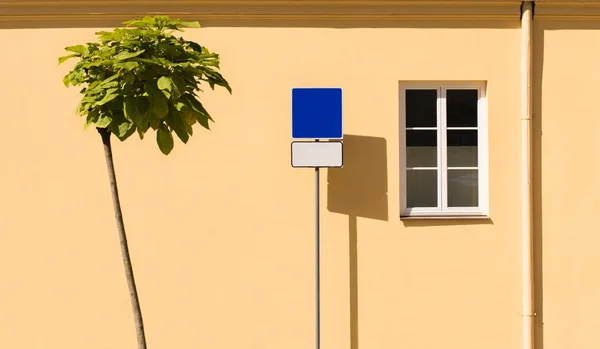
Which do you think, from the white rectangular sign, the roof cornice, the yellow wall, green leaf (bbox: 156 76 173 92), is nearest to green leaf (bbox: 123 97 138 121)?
green leaf (bbox: 156 76 173 92)

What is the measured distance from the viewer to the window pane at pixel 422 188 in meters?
7.55

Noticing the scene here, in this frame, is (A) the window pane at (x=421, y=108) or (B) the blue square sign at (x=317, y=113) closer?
(B) the blue square sign at (x=317, y=113)

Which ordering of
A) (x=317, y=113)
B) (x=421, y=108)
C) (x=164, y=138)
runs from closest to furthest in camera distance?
(x=164, y=138) → (x=317, y=113) → (x=421, y=108)

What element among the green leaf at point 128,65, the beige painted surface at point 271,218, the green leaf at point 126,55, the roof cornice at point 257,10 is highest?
the roof cornice at point 257,10

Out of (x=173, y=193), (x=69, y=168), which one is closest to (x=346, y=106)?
(x=173, y=193)

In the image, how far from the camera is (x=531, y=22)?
24.1ft

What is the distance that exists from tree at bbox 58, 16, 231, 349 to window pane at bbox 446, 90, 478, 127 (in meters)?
2.93

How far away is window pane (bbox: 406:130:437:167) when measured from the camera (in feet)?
24.7

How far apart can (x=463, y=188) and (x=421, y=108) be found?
94 cm

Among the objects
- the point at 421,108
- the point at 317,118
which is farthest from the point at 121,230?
the point at 421,108

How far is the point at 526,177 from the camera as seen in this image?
24.0 ft
